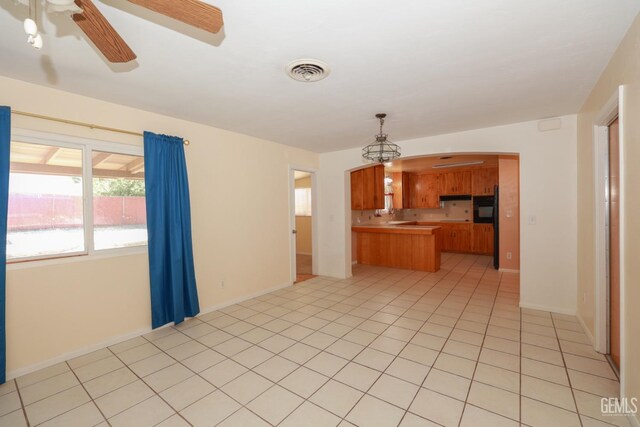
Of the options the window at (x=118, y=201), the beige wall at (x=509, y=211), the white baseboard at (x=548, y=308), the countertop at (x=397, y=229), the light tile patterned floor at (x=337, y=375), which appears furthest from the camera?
the countertop at (x=397, y=229)

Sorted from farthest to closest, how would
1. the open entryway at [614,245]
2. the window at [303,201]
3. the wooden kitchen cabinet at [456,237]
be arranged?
1. the window at [303,201]
2. the wooden kitchen cabinet at [456,237]
3. the open entryway at [614,245]

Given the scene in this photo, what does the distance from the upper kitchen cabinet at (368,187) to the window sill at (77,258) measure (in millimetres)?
4601

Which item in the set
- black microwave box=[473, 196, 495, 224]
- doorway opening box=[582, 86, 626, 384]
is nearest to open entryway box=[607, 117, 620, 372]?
doorway opening box=[582, 86, 626, 384]

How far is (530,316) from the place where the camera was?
334 cm

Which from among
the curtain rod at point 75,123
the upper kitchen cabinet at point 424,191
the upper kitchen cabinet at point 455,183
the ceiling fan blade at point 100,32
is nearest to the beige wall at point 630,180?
the ceiling fan blade at point 100,32

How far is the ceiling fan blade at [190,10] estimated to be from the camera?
1.06 meters

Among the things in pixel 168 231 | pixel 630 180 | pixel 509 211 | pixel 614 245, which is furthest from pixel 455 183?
pixel 168 231

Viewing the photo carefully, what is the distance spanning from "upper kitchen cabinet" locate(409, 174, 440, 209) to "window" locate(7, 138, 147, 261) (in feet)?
25.3

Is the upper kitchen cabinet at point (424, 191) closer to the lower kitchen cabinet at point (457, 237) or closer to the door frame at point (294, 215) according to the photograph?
the lower kitchen cabinet at point (457, 237)

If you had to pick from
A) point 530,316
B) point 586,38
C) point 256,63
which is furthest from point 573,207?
point 256,63

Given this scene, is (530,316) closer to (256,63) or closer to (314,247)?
(314,247)

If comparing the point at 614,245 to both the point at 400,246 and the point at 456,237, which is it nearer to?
the point at 400,246

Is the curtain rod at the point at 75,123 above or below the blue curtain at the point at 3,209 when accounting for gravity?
above

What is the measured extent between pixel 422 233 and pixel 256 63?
4.78 metres
